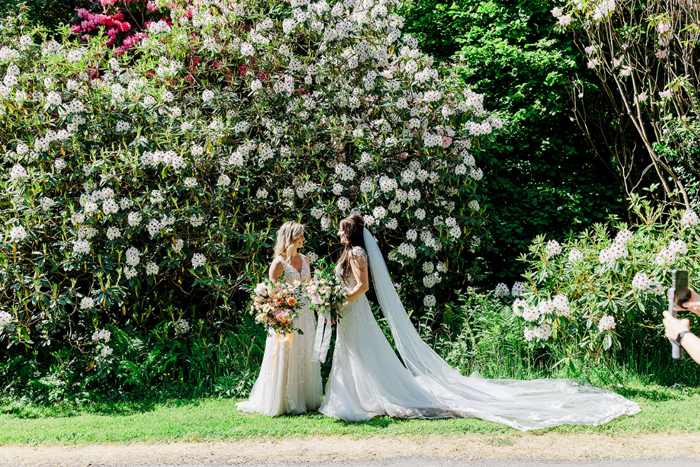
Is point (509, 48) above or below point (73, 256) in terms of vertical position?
above

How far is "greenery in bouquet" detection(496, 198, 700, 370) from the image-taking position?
5.54 metres

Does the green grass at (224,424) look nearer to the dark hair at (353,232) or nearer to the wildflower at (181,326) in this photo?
the wildflower at (181,326)

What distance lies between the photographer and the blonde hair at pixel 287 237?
17.0 feet

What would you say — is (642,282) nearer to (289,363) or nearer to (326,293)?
(326,293)

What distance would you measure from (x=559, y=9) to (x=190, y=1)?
542 cm

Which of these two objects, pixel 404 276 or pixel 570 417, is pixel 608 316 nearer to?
pixel 570 417

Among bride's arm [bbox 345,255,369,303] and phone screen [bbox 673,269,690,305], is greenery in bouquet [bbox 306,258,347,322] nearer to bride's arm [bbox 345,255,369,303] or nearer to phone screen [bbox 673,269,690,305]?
bride's arm [bbox 345,255,369,303]

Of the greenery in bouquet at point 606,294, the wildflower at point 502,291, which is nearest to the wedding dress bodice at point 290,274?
the greenery in bouquet at point 606,294

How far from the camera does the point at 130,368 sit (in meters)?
5.76

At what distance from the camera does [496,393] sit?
5.35 meters

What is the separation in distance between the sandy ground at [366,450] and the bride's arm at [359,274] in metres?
1.29

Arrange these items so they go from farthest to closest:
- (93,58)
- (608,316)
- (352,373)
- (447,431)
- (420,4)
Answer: (420,4), (93,58), (608,316), (352,373), (447,431)

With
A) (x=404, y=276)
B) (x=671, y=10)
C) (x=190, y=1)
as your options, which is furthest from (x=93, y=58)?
(x=671, y=10)

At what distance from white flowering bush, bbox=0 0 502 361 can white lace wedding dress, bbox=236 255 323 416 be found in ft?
4.40
